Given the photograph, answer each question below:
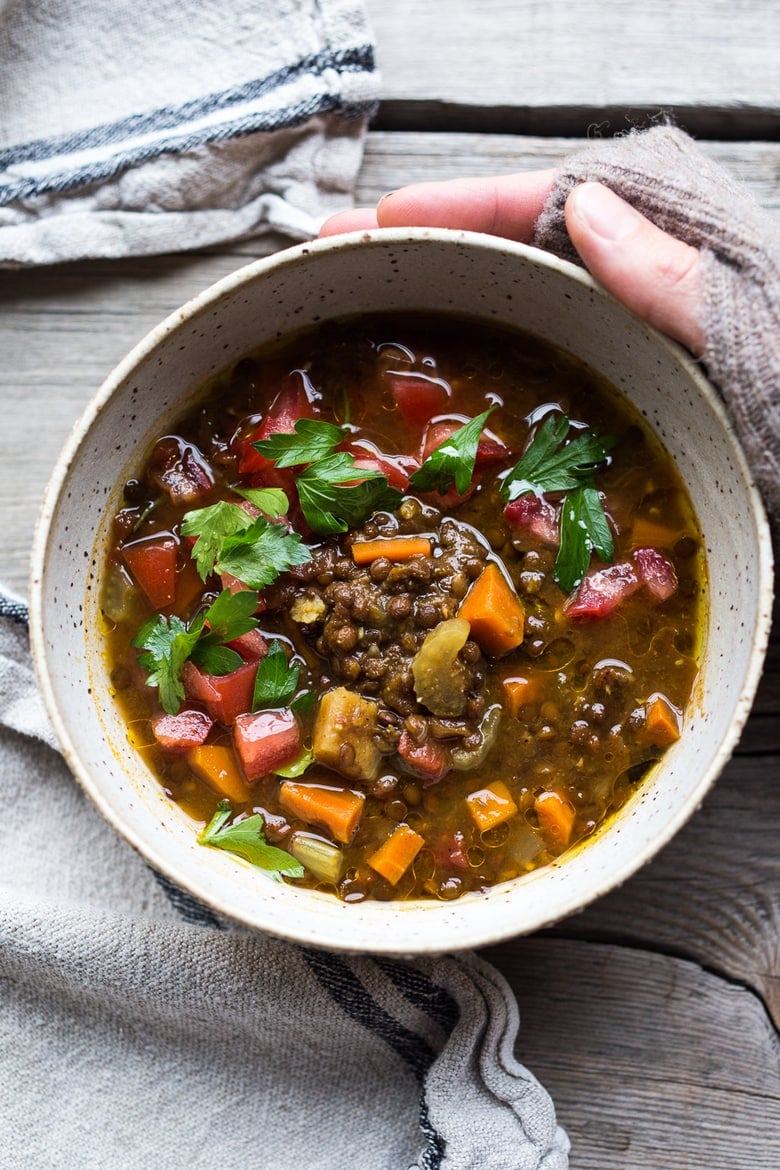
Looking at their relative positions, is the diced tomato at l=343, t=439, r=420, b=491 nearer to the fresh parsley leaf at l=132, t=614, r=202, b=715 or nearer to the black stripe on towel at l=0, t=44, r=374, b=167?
the fresh parsley leaf at l=132, t=614, r=202, b=715

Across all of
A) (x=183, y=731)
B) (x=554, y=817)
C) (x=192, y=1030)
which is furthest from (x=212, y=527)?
(x=192, y=1030)

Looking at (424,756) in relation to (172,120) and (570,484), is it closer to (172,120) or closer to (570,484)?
(570,484)

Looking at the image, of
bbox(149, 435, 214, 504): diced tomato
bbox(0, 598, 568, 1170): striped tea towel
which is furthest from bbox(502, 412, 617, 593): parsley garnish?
bbox(0, 598, 568, 1170): striped tea towel

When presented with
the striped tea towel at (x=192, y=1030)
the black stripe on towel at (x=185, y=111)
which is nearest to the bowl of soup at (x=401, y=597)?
the striped tea towel at (x=192, y=1030)

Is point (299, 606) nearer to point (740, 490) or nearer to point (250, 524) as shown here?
point (250, 524)

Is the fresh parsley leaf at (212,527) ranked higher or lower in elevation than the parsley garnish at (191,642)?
higher

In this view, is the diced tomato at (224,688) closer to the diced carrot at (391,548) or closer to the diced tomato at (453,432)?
the diced carrot at (391,548)
